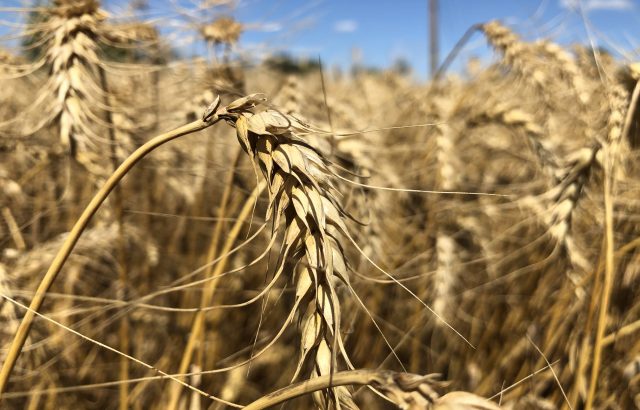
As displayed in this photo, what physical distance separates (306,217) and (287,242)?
0.03 metres

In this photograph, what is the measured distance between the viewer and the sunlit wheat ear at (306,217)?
554mm

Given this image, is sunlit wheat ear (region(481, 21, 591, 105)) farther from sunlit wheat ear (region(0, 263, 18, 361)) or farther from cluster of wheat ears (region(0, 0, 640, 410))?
sunlit wheat ear (region(0, 263, 18, 361))

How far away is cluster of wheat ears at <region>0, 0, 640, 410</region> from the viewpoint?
2.06ft

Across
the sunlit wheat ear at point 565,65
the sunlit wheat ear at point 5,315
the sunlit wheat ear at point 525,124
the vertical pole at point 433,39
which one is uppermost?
the vertical pole at point 433,39

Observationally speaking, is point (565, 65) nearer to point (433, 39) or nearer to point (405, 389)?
point (405, 389)

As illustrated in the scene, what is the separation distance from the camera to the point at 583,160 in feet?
3.74

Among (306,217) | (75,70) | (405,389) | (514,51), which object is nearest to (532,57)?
(514,51)

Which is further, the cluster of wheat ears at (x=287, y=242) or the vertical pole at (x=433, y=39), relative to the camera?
the vertical pole at (x=433, y=39)

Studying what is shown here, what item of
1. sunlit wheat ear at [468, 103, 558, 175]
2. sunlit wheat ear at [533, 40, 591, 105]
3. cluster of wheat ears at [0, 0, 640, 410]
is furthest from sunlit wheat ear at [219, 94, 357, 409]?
sunlit wheat ear at [533, 40, 591, 105]

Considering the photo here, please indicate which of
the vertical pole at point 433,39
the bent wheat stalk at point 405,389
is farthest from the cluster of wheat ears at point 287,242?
the vertical pole at point 433,39

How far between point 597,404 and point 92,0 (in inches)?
51.1

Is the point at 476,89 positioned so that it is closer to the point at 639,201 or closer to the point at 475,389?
the point at 639,201

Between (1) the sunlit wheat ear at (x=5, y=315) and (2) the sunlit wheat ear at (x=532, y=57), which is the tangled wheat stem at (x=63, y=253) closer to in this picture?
(1) the sunlit wheat ear at (x=5, y=315)

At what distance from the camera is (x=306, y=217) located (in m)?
0.59
